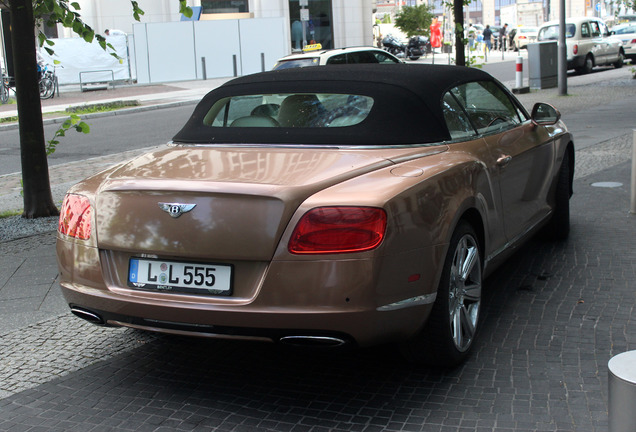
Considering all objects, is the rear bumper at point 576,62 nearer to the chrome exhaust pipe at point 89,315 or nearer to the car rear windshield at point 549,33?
the car rear windshield at point 549,33

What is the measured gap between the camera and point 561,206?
608 centimetres

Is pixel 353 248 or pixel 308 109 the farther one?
pixel 308 109

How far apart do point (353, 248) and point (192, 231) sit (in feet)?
2.22

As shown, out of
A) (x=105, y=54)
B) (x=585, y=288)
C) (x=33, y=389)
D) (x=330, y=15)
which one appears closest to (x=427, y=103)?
(x=585, y=288)

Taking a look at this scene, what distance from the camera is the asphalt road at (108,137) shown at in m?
13.7

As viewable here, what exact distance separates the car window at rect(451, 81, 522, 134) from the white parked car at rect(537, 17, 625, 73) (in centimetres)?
2322

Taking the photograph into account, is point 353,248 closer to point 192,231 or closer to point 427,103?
point 192,231

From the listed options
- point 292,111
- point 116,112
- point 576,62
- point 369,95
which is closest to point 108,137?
point 116,112

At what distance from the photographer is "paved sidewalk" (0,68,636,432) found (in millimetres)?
3514

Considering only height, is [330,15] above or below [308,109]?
above

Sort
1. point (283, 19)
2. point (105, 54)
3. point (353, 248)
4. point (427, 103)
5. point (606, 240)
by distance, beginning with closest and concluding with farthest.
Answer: point (353, 248), point (427, 103), point (606, 240), point (105, 54), point (283, 19)

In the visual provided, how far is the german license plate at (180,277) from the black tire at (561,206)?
335 centimetres

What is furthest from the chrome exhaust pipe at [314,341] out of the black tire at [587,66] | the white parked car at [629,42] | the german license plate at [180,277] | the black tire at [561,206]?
the white parked car at [629,42]

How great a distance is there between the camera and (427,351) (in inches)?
151
